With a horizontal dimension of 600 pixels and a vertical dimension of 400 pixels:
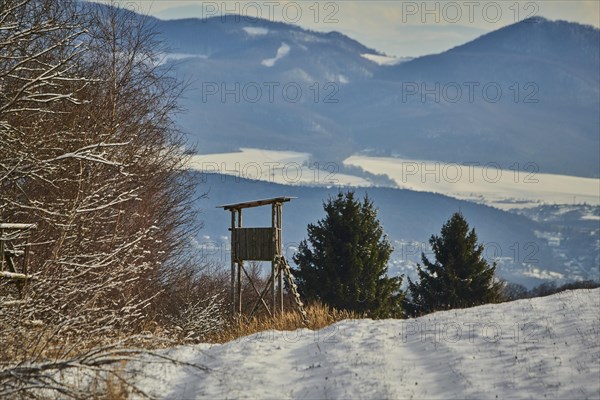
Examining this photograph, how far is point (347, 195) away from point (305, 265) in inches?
158

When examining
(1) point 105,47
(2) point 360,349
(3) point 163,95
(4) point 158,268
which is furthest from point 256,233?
(2) point 360,349

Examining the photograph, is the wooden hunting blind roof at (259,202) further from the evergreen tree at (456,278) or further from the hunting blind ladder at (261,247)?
Answer: the evergreen tree at (456,278)

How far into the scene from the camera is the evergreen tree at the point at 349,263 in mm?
37781

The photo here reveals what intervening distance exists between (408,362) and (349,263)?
85.1 feet

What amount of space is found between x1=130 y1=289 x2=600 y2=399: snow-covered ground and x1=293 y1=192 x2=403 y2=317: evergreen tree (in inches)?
844

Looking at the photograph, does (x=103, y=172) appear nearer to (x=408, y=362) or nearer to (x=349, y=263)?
(x=408, y=362)

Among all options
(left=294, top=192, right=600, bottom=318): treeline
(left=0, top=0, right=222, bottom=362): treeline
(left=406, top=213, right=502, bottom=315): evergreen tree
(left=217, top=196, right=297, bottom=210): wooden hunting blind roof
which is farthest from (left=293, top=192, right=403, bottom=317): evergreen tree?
(left=217, top=196, right=297, bottom=210): wooden hunting blind roof

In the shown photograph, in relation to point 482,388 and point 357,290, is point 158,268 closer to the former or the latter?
point 357,290

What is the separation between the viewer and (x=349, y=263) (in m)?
38.6

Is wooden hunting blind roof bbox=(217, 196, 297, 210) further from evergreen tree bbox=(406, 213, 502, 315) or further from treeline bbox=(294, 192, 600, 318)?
evergreen tree bbox=(406, 213, 502, 315)

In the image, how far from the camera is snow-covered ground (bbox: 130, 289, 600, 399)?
11.1 m

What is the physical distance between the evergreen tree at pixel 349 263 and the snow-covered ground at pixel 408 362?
70.4ft

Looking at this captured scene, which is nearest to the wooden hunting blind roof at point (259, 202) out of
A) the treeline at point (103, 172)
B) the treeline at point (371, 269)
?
the treeline at point (103, 172)

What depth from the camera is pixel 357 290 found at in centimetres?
3747
